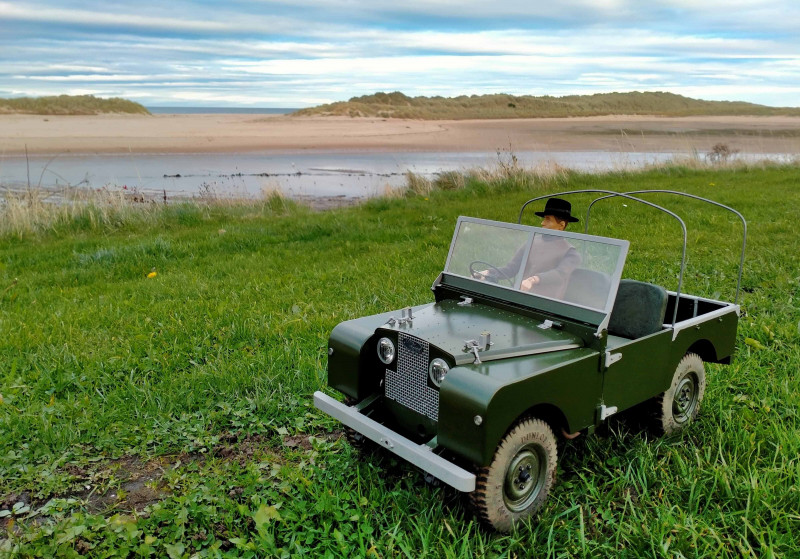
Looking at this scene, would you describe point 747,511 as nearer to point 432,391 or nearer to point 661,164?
point 432,391

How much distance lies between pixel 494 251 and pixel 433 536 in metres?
1.76

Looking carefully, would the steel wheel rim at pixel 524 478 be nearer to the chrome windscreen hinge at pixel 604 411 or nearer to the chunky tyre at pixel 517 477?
the chunky tyre at pixel 517 477

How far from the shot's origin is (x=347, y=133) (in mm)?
36469

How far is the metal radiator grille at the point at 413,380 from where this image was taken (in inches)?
132

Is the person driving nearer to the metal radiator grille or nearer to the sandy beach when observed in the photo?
the metal radiator grille

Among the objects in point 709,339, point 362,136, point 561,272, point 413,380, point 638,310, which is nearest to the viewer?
point 413,380

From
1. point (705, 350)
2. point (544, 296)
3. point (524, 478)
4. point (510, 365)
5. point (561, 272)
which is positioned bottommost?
point (524, 478)

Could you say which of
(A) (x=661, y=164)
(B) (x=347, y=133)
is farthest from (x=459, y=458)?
(B) (x=347, y=133)

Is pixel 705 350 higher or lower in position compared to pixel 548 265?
lower

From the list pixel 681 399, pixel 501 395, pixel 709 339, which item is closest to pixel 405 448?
pixel 501 395

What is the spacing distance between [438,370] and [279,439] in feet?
4.86

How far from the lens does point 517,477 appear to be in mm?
3232

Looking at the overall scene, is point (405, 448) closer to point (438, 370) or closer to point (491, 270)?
point (438, 370)

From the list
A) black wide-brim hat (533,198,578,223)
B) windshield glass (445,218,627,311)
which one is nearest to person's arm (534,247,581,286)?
→ windshield glass (445,218,627,311)
